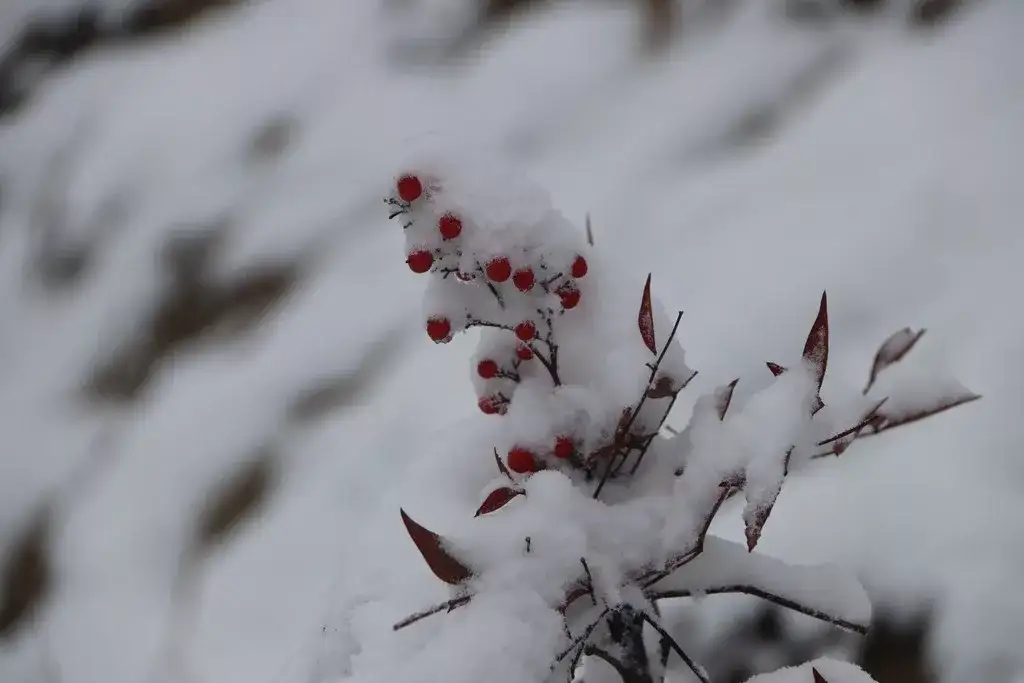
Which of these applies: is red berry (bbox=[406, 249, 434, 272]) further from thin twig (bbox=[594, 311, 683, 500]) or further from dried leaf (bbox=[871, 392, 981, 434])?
dried leaf (bbox=[871, 392, 981, 434])

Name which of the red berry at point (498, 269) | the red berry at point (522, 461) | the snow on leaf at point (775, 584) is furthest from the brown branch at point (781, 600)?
the red berry at point (498, 269)

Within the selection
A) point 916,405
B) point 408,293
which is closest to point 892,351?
point 916,405

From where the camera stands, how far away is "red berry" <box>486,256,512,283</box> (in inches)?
13.9

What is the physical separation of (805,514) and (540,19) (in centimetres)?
179

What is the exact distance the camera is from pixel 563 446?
1.28 ft

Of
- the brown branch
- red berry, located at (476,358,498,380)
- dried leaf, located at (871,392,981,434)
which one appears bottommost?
the brown branch

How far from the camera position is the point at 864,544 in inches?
32.2

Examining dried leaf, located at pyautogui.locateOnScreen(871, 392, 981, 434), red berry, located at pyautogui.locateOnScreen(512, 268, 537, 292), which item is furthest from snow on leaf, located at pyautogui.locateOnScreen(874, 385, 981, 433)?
red berry, located at pyautogui.locateOnScreen(512, 268, 537, 292)

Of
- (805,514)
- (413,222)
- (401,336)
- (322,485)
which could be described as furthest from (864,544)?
(401,336)

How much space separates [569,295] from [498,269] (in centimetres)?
5

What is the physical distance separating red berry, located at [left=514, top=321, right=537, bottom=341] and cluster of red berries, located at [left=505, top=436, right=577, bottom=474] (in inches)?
2.5

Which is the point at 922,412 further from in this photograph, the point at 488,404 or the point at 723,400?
the point at 488,404

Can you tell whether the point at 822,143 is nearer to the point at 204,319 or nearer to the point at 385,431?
the point at 385,431

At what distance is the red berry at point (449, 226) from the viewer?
1.15ft
